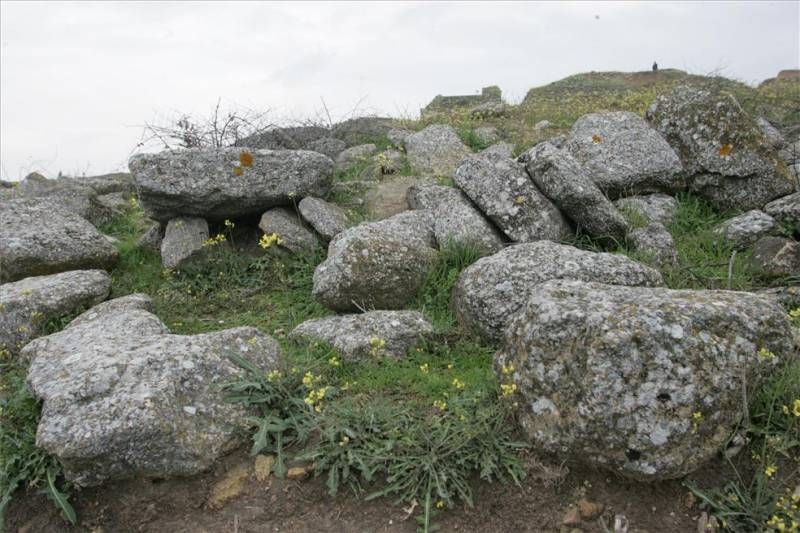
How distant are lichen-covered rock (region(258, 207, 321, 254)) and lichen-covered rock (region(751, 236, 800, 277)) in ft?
15.5

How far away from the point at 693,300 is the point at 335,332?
9.62 ft

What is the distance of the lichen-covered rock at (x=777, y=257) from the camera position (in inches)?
267

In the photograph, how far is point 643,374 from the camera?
13.6 ft

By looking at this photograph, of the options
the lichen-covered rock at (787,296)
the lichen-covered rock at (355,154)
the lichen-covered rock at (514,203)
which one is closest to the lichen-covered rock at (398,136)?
the lichen-covered rock at (355,154)

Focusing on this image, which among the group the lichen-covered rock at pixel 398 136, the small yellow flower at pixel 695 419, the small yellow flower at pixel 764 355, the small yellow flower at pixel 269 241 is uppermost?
the lichen-covered rock at pixel 398 136

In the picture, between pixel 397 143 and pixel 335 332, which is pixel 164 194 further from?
pixel 397 143

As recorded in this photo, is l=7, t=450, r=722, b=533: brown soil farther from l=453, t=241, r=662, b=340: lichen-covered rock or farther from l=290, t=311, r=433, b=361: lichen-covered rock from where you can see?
l=453, t=241, r=662, b=340: lichen-covered rock

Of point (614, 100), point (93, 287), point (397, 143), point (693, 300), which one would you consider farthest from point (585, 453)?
point (614, 100)

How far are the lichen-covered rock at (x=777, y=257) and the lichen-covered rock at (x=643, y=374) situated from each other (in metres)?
2.47

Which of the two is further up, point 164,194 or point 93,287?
point 164,194

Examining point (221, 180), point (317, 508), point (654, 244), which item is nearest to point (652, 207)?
point (654, 244)

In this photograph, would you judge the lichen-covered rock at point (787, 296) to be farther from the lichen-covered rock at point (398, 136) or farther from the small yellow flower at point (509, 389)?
the lichen-covered rock at point (398, 136)

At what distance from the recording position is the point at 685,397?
4.12 metres

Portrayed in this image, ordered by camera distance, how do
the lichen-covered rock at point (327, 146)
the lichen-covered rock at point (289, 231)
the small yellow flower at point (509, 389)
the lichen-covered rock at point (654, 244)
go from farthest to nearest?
the lichen-covered rock at point (327, 146) → the lichen-covered rock at point (289, 231) → the lichen-covered rock at point (654, 244) → the small yellow flower at point (509, 389)
